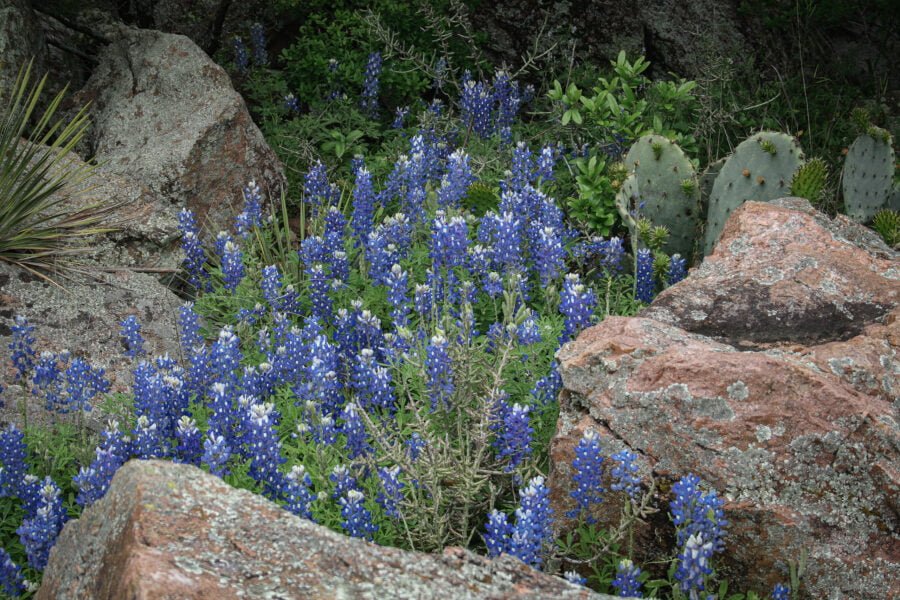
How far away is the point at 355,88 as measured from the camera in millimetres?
7531

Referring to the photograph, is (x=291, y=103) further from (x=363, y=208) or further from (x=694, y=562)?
(x=694, y=562)

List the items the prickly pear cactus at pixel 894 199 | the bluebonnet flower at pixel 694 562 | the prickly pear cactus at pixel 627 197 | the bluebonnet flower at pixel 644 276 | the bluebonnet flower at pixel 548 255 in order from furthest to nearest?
the prickly pear cactus at pixel 894 199 < the prickly pear cactus at pixel 627 197 < the bluebonnet flower at pixel 644 276 < the bluebonnet flower at pixel 548 255 < the bluebonnet flower at pixel 694 562

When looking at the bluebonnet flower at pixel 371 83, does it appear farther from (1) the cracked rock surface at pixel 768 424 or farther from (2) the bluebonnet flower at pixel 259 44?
(1) the cracked rock surface at pixel 768 424

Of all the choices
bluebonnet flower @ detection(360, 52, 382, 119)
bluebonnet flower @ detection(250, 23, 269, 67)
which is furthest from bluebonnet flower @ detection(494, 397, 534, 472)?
bluebonnet flower @ detection(250, 23, 269, 67)

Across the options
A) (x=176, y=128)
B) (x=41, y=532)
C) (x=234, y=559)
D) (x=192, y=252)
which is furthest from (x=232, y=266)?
(x=234, y=559)

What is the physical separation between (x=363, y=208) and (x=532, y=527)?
2821 millimetres

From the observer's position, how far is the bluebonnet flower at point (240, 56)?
764 cm

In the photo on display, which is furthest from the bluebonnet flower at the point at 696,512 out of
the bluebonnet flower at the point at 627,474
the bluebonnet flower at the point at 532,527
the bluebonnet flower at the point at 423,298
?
the bluebonnet flower at the point at 423,298

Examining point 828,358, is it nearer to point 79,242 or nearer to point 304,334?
point 304,334

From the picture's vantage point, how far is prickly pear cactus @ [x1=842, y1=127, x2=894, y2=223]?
576cm

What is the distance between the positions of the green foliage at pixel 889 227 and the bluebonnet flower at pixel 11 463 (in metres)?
4.33

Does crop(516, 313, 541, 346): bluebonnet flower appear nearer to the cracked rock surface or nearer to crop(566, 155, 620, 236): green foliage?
the cracked rock surface

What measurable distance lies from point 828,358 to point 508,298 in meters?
1.26

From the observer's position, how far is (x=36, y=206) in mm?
5578
